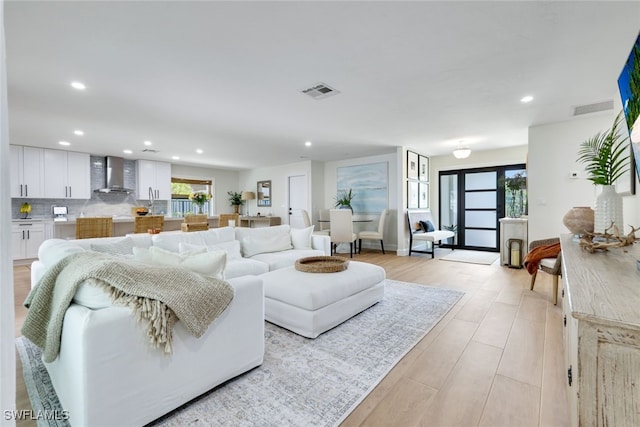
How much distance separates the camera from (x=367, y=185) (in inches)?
278

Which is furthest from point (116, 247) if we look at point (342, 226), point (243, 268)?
point (342, 226)

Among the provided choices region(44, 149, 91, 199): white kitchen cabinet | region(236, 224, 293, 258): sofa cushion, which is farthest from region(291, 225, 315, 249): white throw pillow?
region(44, 149, 91, 199): white kitchen cabinet

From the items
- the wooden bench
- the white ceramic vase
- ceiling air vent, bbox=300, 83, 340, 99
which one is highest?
ceiling air vent, bbox=300, 83, 340, 99

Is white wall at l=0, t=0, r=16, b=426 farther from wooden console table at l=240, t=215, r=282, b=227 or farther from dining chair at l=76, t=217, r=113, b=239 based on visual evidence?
wooden console table at l=240, t=215, r=282, b=227

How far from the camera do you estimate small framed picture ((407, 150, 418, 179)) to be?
19.8ft

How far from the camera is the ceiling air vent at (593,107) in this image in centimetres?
336

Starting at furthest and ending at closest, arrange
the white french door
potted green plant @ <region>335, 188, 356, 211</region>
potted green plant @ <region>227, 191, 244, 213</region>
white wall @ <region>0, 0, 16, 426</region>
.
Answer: potted green plant @ <region>227, 191, 244, 213</region> → the white french door → potted green plant @ <region>335, 188, 356, 211</region> → white wall @ <region>0, 0, 16, 426</region>

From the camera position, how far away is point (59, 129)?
433 cm

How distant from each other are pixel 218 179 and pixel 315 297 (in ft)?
25.7

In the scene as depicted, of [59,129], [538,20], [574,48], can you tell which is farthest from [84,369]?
[59,129]

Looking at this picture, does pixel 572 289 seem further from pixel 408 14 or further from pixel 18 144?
pixel 18 144

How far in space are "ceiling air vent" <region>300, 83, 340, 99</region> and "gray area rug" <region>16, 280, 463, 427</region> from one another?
2.40 metres

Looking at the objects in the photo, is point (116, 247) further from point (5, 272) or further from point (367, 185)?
point (367, 185)

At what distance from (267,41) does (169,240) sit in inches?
90.7
